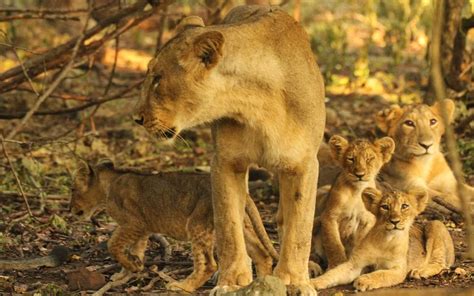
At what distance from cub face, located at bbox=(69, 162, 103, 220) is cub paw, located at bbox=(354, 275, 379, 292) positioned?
6.49 feet

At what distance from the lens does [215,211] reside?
666 centimetres

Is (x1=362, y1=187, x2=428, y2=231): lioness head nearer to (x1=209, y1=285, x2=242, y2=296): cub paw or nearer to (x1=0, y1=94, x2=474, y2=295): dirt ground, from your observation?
(x1=0, y1=94, x2=474, y2=295): dirt ground

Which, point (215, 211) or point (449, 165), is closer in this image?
point (215, 211)

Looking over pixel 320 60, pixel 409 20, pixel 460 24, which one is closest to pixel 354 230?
pixel 460 24

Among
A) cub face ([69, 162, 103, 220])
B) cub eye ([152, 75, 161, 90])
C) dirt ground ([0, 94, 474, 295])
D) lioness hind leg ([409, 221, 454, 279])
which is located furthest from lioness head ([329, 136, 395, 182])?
cub eye ([152, 75, 161, 90])

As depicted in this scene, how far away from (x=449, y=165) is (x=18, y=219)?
13.4ft

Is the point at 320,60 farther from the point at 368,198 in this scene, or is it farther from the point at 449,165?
the point at 368,198

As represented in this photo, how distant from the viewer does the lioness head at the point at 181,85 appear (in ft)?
19.9

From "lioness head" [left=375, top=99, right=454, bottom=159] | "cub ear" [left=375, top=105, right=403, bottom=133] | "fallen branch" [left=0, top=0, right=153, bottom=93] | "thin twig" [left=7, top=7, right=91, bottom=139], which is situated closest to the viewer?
"thin twig" [left=7, top=7, right=91, bottom=139]

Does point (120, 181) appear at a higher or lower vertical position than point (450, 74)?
lower

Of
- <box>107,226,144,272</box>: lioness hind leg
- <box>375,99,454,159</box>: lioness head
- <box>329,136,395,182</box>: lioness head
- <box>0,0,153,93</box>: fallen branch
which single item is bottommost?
<box>107,226,144,272</box>: lioness hind leg

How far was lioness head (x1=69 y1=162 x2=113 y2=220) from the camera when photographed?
795cm

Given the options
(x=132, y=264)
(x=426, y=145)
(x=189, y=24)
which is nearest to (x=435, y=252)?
(x=132, y=264)

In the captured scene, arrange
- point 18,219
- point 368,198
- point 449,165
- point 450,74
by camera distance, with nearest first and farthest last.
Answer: point 368,198, point 18,219, point 449,165, point 450,74
